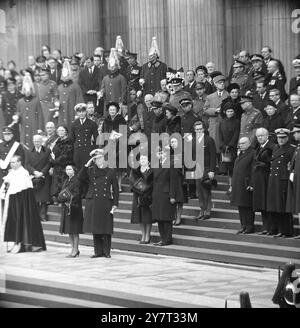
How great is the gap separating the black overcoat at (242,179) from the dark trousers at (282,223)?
0.51m

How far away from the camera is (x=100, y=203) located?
821 inches

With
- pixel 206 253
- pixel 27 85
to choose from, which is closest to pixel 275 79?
pixel 206 253

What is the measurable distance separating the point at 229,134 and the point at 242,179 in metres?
1.56

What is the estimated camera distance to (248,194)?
802 inches

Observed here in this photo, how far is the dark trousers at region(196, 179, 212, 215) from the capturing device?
21.3 meters

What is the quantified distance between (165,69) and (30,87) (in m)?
3.21

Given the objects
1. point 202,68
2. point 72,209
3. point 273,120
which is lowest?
point 72,209

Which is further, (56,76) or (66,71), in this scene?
(56,76)

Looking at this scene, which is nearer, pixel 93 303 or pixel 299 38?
pixel 93 303

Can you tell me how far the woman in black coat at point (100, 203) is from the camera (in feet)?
67.9

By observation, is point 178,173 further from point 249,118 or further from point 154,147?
point 249,118
